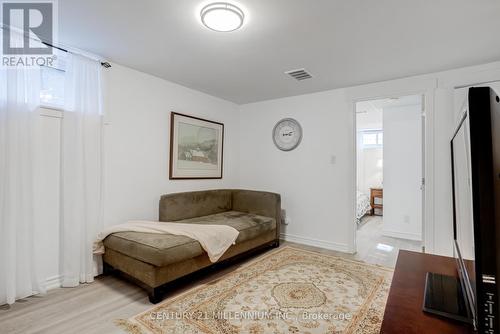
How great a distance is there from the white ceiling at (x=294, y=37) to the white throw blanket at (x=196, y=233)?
1.74m

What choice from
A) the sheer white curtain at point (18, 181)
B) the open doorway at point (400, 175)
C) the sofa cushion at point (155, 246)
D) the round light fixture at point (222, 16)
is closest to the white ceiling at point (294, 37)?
the round light fixture at point (222, 16)

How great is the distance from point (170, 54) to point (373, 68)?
2.18m

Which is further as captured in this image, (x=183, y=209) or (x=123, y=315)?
(x=183, y=209)

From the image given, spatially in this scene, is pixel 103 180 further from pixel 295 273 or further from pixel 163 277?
pixel 295 273

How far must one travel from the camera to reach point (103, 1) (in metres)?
1.70

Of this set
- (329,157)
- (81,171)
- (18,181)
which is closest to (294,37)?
(329,157)

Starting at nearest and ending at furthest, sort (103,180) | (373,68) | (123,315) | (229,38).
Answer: (123,315)
(229,38)
(103,180)
(373,68)

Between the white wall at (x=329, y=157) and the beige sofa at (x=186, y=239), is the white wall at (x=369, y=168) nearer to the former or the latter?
the white wall at (x=329, y=157)

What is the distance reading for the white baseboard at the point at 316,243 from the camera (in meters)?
3.43

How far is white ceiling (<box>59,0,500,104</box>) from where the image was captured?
1747 millimetres

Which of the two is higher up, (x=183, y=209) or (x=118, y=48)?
(x=118, y=48)

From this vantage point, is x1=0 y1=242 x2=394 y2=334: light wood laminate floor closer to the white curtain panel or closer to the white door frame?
the white curtain panel

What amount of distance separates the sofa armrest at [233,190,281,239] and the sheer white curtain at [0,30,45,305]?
7.97ft

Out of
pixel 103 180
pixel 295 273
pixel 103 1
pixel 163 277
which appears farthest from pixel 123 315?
pixel 103 1
